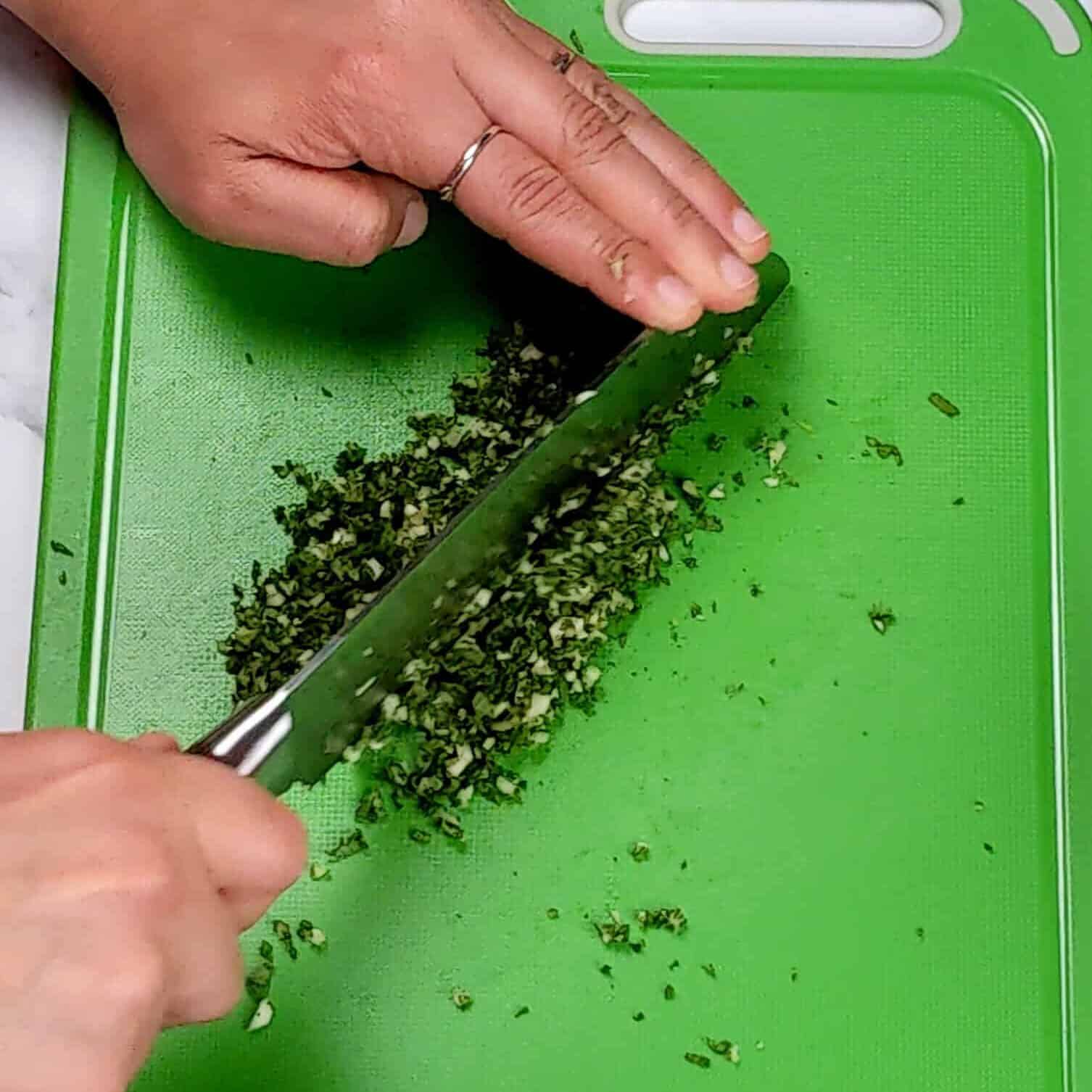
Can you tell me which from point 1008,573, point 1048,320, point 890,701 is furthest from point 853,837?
point 1048,320

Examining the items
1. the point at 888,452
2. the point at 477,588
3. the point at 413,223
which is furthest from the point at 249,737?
the point at 888,452

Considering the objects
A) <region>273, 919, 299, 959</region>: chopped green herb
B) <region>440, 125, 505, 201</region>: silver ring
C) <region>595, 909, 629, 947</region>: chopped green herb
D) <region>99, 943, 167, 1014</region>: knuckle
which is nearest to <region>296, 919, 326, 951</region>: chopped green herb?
<region>273, 919, 299, 959</region>: chopped green herb

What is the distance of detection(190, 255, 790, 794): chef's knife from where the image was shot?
1446 mm

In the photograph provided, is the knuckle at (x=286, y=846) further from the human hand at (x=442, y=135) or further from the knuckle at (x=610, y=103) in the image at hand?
the knuckle at (x=610, y=103)

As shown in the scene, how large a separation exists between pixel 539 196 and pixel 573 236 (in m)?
0.06

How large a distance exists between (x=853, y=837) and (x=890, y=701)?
0.54 ft

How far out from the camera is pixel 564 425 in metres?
1.62

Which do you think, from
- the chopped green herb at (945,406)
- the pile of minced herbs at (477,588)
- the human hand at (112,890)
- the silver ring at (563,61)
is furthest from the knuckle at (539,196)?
the human hand at (112,890)

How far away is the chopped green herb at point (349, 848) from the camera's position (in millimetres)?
1693

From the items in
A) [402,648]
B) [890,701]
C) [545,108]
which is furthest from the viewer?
[890,701]

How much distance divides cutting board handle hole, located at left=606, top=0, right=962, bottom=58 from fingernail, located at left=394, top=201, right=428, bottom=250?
0.41 meters

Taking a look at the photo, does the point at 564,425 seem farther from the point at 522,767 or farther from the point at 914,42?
the point at 914,42

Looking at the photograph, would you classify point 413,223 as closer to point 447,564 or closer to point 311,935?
point 447,564

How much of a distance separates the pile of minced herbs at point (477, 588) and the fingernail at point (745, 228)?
23 centimetres
